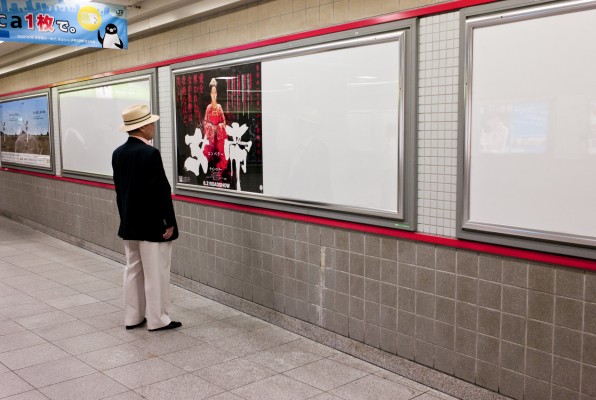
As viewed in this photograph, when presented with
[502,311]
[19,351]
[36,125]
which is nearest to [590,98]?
[502,311]

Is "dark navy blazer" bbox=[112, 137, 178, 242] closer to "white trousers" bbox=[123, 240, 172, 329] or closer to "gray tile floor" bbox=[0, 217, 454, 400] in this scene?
"white trousers" bbox=[123, 240, 172, 329]

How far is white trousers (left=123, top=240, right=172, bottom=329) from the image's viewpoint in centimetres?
519

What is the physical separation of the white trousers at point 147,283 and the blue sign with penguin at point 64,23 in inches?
91.8

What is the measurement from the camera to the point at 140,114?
17.0 feet

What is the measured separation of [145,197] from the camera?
16.7 ft

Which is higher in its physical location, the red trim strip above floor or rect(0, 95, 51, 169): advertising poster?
rect(0, 95, 51, 169): advertising poster

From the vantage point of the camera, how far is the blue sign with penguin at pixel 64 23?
5863 millimetres

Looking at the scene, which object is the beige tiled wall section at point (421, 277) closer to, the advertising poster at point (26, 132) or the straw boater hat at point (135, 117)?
the straw boater hat at point (135, 117)

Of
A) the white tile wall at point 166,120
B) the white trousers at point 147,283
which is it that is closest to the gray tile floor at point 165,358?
the white trousers at point 147,283

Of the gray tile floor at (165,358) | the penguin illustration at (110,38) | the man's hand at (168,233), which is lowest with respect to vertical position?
the gray tile floor at (165,358)

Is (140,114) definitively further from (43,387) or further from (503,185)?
(503,185)

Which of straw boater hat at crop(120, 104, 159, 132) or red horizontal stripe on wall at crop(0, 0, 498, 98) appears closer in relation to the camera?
red horizontal stripe on wall at crop(0, 0, 498, 98)

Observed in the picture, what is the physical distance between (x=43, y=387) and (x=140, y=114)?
2.34 m

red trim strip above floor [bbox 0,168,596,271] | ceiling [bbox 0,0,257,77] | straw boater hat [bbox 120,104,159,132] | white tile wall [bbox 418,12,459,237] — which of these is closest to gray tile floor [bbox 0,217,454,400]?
red trim strip above floor [bbox 0,168,596,271]
